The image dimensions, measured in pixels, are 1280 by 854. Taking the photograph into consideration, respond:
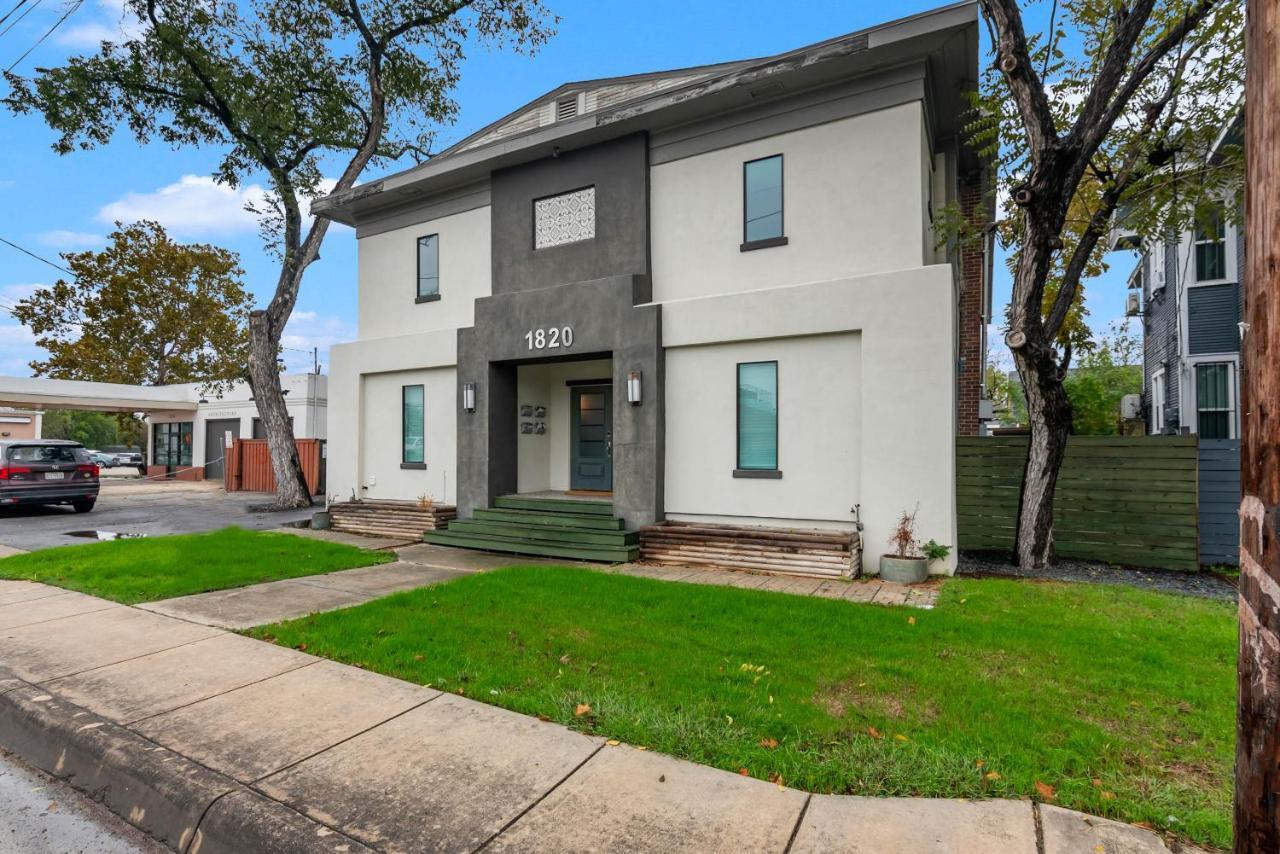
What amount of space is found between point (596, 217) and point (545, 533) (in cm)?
504

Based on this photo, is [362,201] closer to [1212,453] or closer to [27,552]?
[27,552]

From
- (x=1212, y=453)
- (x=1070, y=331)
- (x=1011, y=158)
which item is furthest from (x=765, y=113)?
(x=1070, y=331)

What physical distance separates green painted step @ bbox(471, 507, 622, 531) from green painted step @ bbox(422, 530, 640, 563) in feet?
1.25

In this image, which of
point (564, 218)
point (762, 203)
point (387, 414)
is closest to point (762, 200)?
point (762, 203)

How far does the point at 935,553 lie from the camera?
791 cm

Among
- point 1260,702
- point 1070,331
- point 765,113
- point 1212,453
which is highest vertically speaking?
point 765,113

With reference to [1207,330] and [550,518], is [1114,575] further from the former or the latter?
[1207,330]

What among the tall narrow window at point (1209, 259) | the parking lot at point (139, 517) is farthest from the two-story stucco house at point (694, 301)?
the tall narrow window at point (1209, 259)

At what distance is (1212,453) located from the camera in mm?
8492

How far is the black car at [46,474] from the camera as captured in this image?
15.2m

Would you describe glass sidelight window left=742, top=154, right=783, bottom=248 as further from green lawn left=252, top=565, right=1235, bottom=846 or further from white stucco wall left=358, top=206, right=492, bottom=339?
green lawn left=252, top=565, right=1235, bottom=846

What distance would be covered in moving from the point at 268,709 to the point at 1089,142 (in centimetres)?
976

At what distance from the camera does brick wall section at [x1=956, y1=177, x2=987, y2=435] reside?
12.8m

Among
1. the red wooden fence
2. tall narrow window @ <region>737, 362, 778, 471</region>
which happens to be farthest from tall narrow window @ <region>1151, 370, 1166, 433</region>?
the red wooden fence
